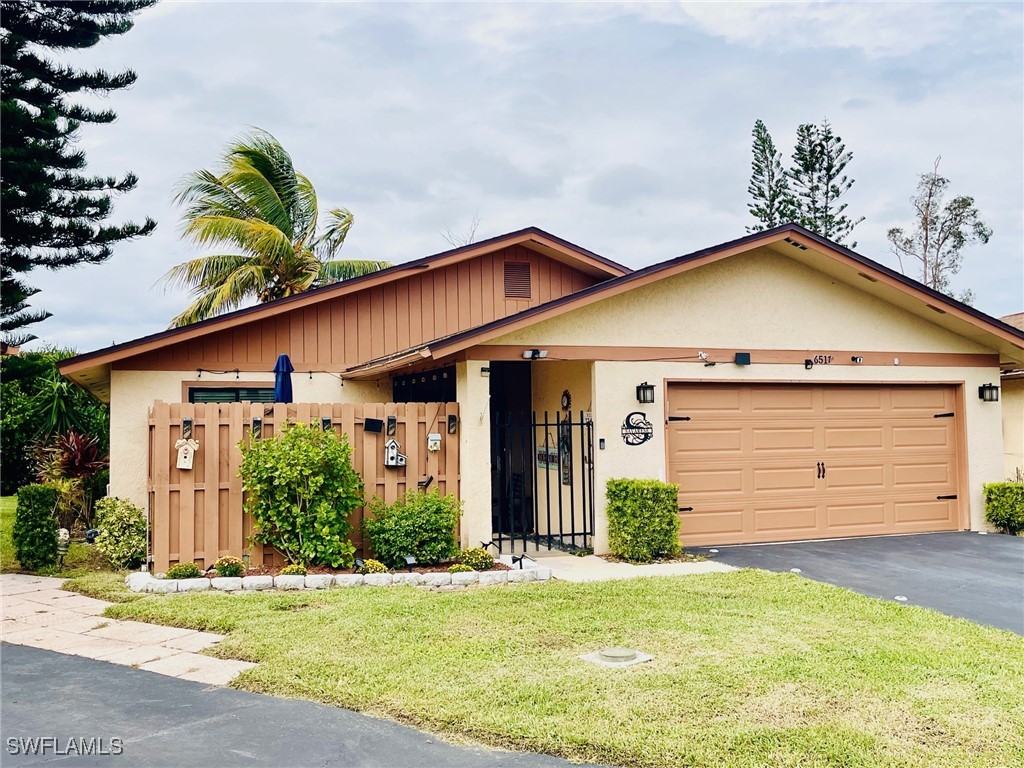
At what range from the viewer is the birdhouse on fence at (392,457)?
9.80 meters

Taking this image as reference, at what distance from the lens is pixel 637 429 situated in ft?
35.7

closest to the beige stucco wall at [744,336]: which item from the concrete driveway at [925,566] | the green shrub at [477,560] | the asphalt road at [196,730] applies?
the green shrub at [477,560]

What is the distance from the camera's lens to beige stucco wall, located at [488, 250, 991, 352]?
10.9 m

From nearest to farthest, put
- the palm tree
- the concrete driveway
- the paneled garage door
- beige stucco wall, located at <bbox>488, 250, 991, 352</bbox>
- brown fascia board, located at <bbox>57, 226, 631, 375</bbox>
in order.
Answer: the concrete driveway, beige stucco wall, located at <bbox>488, 250, 991, 352</bbox>, brown fascia board, located at <bbox>57, 226, 631, 375</bbox>, the paneled garage door, the palm tree

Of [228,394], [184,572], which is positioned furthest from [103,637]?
[228,394]

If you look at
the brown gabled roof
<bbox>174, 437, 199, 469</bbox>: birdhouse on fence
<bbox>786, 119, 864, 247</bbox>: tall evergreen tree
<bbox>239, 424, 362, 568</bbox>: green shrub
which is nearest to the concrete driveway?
the brown gabled roof

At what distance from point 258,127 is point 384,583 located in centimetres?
1526

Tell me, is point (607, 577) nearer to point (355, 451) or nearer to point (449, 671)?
point (355, 451)

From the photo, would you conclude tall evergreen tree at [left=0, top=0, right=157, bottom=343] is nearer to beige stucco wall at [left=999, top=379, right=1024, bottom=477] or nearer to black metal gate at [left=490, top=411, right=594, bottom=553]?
black metal gate at [left=490, top=411, right=594, bottom=553]

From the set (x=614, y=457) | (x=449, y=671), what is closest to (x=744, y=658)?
(x=449, y=671)

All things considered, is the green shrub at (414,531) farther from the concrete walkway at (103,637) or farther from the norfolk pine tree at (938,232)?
the norfolk pine tree at (938,232)

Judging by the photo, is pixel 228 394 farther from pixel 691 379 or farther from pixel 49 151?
pixel 691 379

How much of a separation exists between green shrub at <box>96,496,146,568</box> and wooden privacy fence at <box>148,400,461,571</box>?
1.19m

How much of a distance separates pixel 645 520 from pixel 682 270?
327 centimetres
